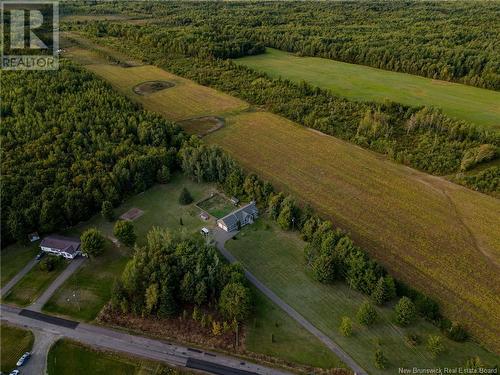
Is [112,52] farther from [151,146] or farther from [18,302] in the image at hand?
[18,302]

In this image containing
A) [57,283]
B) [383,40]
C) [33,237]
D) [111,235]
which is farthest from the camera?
[383,40]

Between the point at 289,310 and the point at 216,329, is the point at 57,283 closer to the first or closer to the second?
the point at 216,329

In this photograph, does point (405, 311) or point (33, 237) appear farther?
point (33, 237)

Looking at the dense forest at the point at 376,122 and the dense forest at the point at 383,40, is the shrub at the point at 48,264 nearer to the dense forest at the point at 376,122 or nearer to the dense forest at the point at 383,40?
the dense forest at the point at 376,122

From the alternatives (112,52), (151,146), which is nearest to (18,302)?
(151,146)

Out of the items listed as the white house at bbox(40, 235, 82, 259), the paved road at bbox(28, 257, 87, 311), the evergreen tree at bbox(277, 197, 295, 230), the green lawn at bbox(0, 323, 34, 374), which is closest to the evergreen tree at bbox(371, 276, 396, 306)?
the evergreen tree at bbox(277, 197, 295, 230)
